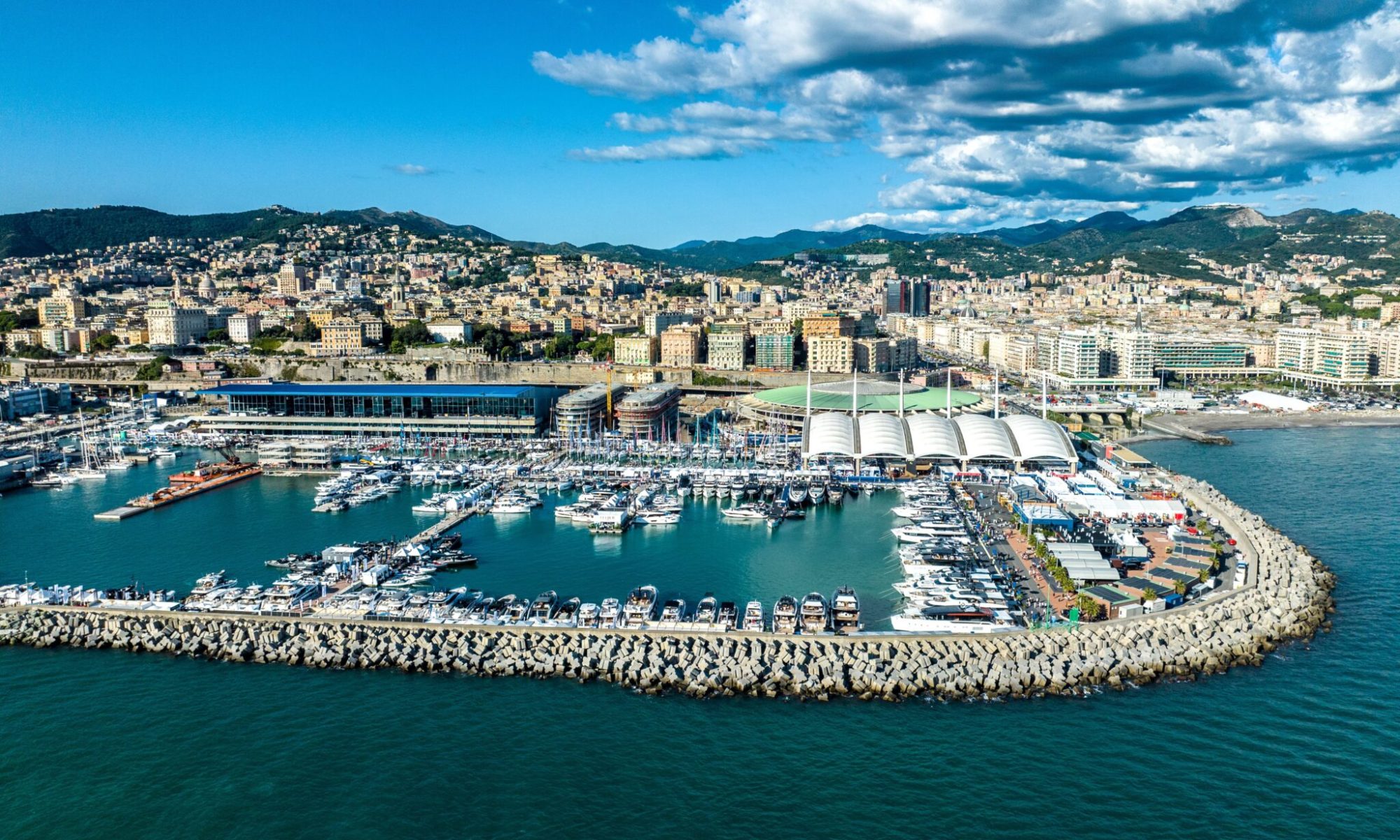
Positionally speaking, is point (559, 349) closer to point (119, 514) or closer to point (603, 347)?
point (603, 347)

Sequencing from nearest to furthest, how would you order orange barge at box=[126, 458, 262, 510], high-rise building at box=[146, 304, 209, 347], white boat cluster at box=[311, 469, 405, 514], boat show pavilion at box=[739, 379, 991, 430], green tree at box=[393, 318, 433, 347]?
1. white boat cluster at box=[311, 469, 405, 514]
2. orange barge at box=[126, 458, 262, 510]
3. boat show pavilion at box=[739, 379, 991, 430]
4. high-rise building at box=[146, 304, 209, 347]
5. green tree at box=[393, 318, 433, 347]

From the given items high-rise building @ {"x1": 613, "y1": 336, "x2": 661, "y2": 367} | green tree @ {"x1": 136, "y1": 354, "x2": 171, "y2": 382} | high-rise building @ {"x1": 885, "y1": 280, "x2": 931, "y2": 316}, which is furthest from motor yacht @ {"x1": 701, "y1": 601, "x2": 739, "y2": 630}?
high-rise building @ {"x1": 885, "y1": 280, "x2": 931, "y2": 316}

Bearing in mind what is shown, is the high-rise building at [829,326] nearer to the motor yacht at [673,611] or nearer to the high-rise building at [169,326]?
the high-rise building at [169,326]

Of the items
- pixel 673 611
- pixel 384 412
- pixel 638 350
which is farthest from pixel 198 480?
pixel 638 350

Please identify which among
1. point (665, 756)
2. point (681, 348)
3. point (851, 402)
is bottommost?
point (665, 756)

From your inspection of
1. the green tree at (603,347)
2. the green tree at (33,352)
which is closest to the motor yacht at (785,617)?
the green tree at (603,347)

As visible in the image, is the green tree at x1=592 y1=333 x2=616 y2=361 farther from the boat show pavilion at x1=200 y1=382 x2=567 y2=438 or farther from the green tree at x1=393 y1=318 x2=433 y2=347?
the boat show pavilion at x1=200 y1=382 x2=567 y2=438
